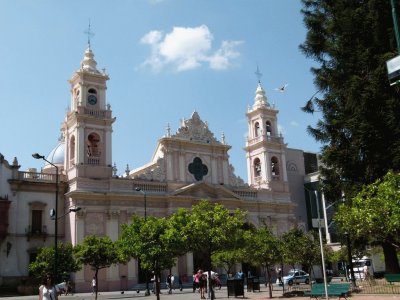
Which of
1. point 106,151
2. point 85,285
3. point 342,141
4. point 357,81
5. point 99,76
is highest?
point 99,76

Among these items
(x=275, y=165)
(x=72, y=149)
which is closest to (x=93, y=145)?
(x=72, y=149)

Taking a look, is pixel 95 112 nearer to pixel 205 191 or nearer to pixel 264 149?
pixel 205 191

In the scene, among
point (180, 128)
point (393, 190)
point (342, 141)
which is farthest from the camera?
point (180, 128)

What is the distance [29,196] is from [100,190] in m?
6.65

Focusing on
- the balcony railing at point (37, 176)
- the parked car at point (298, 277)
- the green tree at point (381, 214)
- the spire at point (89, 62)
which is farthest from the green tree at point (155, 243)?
the spire at point (89, 62)

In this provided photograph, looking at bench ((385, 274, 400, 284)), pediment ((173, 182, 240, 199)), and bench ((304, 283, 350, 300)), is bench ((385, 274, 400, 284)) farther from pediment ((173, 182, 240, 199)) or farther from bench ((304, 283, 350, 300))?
pediment ((173, 182, 240, 199))

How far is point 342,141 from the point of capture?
27344 millimetres

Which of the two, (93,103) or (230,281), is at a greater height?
(93,103)

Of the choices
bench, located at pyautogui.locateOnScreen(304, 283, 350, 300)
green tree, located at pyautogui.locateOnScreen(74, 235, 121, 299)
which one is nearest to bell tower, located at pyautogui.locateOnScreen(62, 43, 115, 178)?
green tree, located at pyautogui.locateOnScreen(74, 235, 121, 299)

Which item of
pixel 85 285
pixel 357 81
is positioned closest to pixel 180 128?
pixel 85 285

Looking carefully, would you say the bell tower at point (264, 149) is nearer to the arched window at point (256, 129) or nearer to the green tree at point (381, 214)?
the arched window at point (256, 129)

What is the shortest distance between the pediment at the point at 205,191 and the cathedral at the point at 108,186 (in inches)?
4.5

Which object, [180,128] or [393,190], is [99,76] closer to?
[180,128]

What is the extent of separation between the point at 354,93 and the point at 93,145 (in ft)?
108
